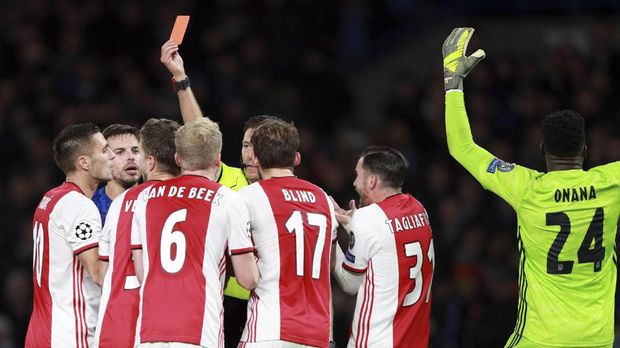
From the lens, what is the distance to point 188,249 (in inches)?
245

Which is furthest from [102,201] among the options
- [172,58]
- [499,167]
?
[499,167]

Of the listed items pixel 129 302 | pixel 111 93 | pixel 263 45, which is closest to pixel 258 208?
pixel 129 302

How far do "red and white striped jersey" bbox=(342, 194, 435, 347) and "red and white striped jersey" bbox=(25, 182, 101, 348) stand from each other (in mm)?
1649

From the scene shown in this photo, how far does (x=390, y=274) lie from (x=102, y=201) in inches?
84.8

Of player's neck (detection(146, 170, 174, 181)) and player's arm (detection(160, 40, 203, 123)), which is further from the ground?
player's arm (detection(160, 40, 203, 123))

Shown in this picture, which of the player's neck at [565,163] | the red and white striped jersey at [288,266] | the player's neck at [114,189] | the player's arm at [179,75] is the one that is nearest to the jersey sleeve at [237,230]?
the red and white striped jersey at [288,266]

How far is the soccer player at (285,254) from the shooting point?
6465 millimetres

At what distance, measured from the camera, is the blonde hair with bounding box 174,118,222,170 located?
21.0ft

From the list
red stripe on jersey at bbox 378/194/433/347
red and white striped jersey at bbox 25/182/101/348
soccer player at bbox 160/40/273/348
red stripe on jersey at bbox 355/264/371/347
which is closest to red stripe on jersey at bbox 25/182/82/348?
red and white striped jersey at bbox 25/182/101/348

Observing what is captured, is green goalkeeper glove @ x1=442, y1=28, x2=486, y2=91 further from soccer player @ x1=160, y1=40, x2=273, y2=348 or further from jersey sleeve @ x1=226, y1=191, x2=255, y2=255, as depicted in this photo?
jersey sleeve @ x1=226, y1=191, x2=255, y2=255

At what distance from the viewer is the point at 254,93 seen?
47.0ft

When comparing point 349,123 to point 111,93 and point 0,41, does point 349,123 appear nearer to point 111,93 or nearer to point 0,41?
point 111,93

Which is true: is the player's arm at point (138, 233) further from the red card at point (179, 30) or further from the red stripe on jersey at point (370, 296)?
the red stripe on jersey at point (370, 296)

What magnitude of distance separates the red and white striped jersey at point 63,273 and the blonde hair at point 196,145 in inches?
35.1
